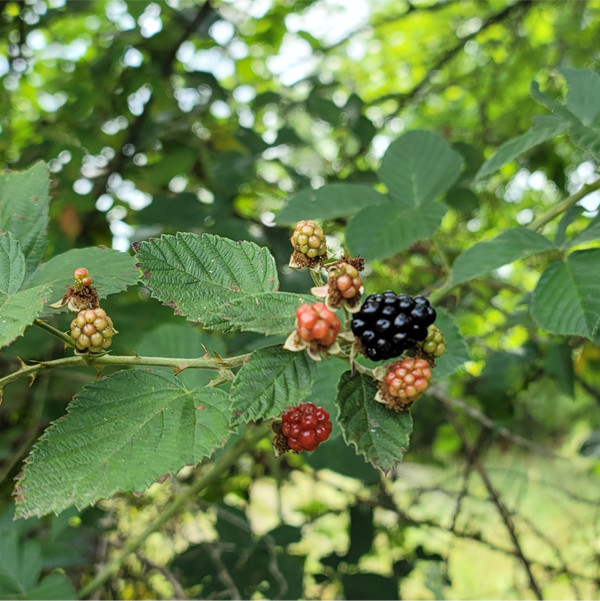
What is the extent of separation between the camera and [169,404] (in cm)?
59

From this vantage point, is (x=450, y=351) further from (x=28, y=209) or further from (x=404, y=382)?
(x=28, y=209)

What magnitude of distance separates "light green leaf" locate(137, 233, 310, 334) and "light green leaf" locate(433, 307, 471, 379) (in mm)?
332

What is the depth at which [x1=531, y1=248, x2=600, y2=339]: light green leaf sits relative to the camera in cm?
76

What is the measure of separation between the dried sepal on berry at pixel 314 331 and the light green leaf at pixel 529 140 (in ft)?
1.78

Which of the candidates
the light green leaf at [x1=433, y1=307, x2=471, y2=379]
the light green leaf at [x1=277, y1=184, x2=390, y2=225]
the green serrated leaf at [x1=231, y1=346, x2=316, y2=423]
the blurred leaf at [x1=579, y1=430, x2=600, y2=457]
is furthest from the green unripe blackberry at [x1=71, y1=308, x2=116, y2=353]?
the blurred leaf at [x1=579, y1=430, x2=600, y2=457]

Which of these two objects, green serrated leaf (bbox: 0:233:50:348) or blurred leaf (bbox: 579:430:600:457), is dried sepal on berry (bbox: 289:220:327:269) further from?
blurred leaf (bbox: 579:430:600:457)

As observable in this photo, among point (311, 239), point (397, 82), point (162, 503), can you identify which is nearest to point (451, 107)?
point (397, 82)

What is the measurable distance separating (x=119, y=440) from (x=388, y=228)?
0.60 m

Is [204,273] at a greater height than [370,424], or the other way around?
[204,273]

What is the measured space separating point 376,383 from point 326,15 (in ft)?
9.49

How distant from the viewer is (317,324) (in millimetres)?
503

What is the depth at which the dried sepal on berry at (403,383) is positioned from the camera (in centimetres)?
52

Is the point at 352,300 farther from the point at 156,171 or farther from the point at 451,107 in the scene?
the point at 451,107

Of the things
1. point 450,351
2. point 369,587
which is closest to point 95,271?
point 450,351
